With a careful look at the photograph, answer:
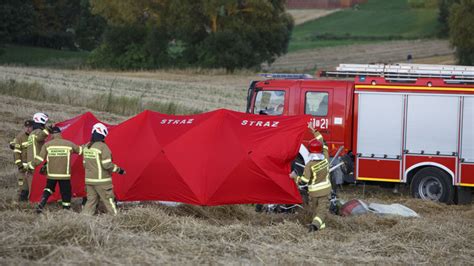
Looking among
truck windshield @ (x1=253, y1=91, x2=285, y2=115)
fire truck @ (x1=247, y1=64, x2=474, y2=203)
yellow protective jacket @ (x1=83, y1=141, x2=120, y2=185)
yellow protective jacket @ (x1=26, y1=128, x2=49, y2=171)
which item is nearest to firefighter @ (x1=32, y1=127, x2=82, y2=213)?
yellow protective jacket @ (x1=83, y1=141, x2=120, y2=185)

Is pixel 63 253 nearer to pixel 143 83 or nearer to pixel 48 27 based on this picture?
pixel 143 83

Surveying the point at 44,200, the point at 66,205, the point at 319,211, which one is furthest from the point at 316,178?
the point at 44,200

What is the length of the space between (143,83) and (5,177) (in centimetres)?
2432

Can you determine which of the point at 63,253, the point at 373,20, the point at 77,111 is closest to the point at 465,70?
the point at 63,253

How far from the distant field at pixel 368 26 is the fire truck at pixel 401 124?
185ft

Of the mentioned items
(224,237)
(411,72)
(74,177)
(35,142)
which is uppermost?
(411,72)

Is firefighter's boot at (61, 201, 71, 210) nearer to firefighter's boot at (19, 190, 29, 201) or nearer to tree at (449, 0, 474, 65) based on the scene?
firefighter's boot at (19, 190, 29, 201)

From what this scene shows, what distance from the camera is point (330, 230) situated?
1223 cm

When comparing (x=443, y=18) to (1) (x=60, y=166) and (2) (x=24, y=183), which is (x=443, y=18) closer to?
(2) (x=24, y=183)

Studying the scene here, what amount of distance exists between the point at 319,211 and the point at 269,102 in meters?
5.07

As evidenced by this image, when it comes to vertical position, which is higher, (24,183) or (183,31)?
(183,31)

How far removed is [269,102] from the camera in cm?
1712

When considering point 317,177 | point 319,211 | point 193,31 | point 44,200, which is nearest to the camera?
point 319,211

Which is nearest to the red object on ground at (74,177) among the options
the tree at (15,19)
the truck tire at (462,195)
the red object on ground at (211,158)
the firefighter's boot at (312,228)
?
the red object on ground at (211,158)
